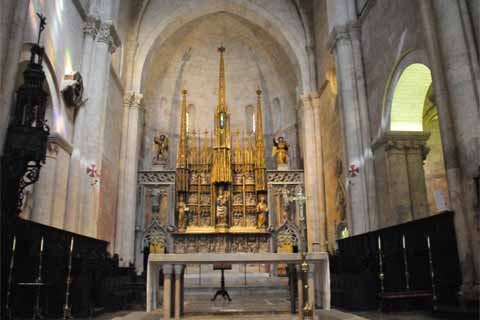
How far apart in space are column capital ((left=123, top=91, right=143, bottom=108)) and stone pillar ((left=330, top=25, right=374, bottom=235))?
29.8ft

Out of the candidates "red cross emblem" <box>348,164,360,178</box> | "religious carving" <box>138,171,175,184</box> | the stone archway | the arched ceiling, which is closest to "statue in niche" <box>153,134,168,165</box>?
"religious carving" <box>138,171,175,184</box>

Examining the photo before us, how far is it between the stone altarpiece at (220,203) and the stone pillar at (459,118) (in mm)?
11637

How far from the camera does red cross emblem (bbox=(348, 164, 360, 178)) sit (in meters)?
12.8

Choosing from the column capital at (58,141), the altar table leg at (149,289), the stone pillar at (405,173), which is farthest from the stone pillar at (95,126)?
the stone pillar at (405,173)

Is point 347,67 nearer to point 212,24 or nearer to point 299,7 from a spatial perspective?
point 299,7

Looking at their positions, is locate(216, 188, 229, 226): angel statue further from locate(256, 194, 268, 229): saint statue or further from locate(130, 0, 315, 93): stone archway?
locate(130, 0, 315, 93): stone archway

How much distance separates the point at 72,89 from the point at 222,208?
916 cm

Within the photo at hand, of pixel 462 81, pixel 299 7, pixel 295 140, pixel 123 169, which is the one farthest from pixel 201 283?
pixel 299 7

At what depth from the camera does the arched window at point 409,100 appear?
11086mm

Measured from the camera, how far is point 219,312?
9031 mm

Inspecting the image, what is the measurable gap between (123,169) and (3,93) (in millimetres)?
11298

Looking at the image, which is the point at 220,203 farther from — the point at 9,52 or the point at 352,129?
the point at 9,52

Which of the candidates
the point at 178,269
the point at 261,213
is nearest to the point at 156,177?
the point at 261,213

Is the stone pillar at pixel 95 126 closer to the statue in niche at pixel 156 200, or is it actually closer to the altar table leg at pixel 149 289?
the altar table leg at pixel 149 289
